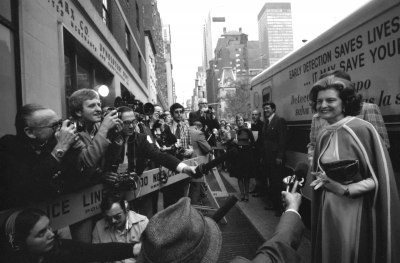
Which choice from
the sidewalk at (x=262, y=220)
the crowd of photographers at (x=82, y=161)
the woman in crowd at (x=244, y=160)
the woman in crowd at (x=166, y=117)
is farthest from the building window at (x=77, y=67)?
the sidewalk at (x=262, y=220)

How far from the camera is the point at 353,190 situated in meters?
2.40

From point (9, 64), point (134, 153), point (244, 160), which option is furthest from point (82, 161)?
point (244, 160)

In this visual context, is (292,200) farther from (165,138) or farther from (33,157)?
(165,138)

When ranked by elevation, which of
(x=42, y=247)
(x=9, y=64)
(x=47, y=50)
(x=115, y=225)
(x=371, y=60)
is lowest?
(x=115, y=225)

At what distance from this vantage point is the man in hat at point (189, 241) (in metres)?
1.23

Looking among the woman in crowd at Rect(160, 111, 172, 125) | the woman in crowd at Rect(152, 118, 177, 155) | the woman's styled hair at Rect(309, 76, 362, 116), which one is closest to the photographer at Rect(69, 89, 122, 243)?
the woman's styled hair at Rect(309, 76, 362, 116)

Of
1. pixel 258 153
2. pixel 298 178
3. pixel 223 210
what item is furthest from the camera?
pixel 258 153

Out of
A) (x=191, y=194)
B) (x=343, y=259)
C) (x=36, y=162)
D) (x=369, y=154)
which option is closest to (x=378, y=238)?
(x=343, y=259)

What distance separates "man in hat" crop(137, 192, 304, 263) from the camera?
1.23 m

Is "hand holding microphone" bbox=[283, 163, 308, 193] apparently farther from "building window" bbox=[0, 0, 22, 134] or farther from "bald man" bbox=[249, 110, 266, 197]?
"bald man" bbox=[249, 110, 266, 197]

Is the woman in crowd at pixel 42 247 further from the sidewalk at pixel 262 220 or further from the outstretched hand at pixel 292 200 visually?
the sidewalk at pixel 262 220

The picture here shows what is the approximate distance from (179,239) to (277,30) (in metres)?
207

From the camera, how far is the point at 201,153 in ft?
21.5

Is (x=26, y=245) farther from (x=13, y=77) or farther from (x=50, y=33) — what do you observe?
(x=50, y=33)
